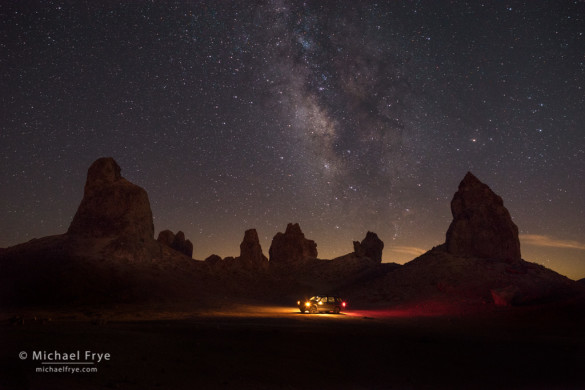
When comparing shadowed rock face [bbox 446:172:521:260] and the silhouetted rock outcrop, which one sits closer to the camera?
shadowed rock face [bbox 446:172:521:260]

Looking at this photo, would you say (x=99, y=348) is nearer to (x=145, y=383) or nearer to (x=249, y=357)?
(x=145, y=383)

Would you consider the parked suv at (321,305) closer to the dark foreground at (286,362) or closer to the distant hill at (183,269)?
the dark foreground at (286,362)

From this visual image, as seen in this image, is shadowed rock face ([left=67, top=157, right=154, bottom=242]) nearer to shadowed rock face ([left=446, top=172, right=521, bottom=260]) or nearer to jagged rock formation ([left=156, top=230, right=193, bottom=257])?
jagged rock formation ([left=156, top=230, right=193, bottom=257])

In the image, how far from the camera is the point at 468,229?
→ 61.3 meters

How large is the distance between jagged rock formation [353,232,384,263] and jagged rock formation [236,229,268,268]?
29.4 m

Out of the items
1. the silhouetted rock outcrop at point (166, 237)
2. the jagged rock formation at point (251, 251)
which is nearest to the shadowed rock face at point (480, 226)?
the jagged rock formation at point (251, 251)

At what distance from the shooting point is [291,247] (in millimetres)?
122625

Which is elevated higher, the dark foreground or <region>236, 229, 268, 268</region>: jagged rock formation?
<region>236, 229, 268, 268</region>: jagged rock formation

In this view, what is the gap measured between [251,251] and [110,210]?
1638 inches

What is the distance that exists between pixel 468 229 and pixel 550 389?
185 feet

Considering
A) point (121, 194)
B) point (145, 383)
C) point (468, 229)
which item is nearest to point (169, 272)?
point (121, 194)

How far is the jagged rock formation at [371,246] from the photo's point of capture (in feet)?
367

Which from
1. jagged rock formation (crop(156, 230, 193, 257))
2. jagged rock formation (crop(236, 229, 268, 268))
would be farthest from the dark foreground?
jagged rock formation (crop(156, 230, 193, 257))

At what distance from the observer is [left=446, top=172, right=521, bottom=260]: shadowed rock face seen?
58.8 meters
